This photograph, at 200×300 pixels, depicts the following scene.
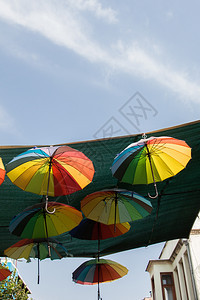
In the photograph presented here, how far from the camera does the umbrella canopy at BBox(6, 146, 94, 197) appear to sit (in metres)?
5.31

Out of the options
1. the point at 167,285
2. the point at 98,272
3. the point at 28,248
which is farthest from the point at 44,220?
the point at 167,285

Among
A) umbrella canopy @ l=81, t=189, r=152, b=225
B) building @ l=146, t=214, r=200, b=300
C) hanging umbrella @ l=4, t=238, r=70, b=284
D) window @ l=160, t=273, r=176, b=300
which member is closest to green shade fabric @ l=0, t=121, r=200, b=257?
hanging umbrella @ l=4, t=238, r=70, b=284

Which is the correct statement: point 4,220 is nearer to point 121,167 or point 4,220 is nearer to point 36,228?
point 36,228

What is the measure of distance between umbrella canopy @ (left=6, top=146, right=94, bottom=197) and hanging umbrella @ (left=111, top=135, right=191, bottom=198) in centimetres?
61

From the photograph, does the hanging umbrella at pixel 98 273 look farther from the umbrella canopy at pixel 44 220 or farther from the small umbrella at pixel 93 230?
the umbrella canopy at pixel 44 220

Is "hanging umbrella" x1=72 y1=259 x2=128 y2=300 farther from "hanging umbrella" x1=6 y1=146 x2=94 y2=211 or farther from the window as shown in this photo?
the window

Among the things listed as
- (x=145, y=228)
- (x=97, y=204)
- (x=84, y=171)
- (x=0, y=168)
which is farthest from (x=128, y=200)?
(x=145, y=228)

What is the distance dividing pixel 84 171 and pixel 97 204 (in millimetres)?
844

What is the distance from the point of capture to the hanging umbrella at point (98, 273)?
25.7 ft

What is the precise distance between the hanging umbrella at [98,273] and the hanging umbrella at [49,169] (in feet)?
10.4

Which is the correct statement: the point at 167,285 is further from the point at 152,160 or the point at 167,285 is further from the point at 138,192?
the point at 152,160

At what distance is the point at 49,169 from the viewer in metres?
5.35

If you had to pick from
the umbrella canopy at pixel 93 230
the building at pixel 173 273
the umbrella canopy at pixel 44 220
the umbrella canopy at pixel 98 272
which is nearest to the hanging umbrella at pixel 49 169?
the umbrella canopy at pixel 44 220

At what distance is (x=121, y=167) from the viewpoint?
5551mm
